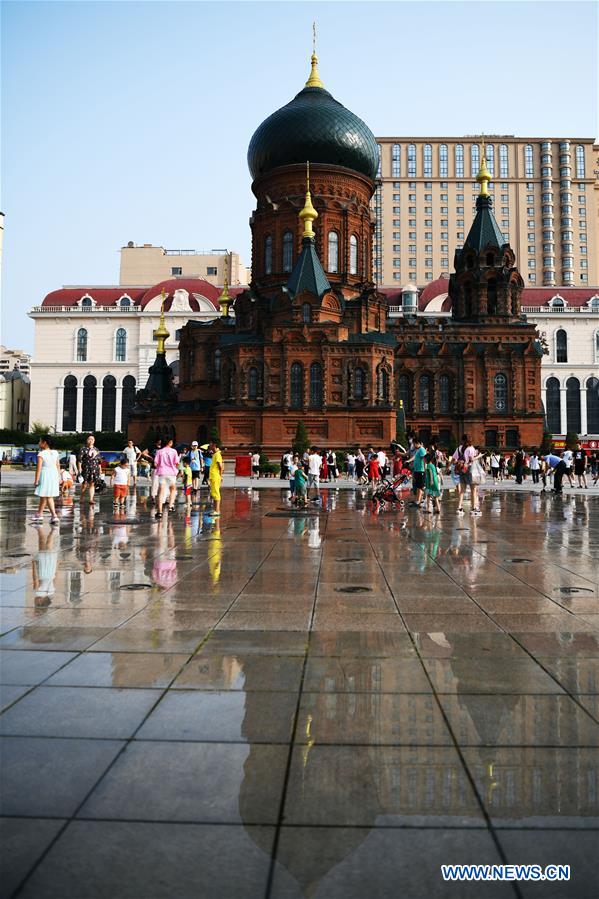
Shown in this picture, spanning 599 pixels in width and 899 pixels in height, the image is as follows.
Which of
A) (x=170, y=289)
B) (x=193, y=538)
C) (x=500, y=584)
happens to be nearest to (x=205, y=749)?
→ (x=500, y=584)

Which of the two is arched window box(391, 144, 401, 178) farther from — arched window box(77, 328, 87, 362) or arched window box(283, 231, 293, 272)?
arched window box(283, 231, 293, 272)

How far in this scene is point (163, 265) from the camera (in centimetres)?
10206

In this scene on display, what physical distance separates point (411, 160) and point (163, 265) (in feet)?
160

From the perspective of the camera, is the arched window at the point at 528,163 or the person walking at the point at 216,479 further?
the arched window at the point at 528,163

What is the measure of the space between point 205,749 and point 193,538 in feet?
29.5

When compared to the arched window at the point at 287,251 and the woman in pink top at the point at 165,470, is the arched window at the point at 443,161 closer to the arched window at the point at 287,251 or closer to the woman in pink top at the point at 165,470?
the arched window at the point at 287,251

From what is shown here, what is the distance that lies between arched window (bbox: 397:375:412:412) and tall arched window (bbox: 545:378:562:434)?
1116 inches

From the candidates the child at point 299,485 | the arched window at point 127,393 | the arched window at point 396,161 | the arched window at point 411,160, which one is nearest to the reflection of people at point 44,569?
the child at point 299,485

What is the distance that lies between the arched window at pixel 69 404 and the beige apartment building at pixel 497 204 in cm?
5417

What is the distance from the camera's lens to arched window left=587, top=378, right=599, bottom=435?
80.2 m

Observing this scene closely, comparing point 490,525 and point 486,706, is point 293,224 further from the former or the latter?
point 486,706

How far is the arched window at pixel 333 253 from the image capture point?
5369 cm

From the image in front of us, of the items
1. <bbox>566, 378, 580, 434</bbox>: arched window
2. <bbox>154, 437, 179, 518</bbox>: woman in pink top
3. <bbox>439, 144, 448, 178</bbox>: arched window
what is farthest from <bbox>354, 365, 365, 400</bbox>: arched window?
<bbox>439, 144, 448, 178</bbox>: arched window

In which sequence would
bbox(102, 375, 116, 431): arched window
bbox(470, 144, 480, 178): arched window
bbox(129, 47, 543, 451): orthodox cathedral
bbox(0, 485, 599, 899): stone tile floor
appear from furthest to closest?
bbox(470, 144, 480, 178): arched window, bbox(102, 375, 116, 431): arched window, bbox(129, 47, 543, 451): orthodox cathedral, bbox(0, 485, 599, 899): stone tile floor
